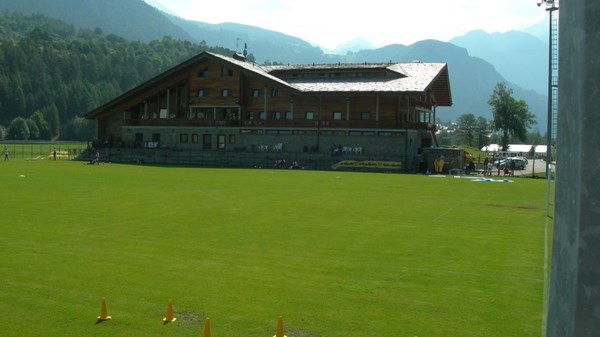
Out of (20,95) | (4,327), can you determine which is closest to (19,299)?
(4,327)

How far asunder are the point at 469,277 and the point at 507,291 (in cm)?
120

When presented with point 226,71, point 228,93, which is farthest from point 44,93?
point 228,93

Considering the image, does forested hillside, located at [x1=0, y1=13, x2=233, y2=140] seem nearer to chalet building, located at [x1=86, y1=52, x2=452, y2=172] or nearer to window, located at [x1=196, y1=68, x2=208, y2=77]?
chalet building, located at [x1=86, y1=52, x2=452, y2=172]

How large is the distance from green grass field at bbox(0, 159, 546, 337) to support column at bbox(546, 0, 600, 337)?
253 inches

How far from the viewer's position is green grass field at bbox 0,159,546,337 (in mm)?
9195

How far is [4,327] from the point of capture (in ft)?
29.0

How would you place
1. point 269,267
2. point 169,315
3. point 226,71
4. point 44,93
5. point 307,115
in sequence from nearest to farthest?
point 169,315 < point 269,267 < point 307,115 < point 226,71 < point 44,93

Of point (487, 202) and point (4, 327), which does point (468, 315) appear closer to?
point (4, 327)

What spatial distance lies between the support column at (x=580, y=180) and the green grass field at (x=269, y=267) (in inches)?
253

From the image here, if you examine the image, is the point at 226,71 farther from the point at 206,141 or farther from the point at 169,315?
the point at 169,315

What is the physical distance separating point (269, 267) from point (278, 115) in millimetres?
59124

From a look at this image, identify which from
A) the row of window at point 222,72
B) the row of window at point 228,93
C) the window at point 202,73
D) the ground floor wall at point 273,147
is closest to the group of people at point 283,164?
the ground floor wall at point 273,147

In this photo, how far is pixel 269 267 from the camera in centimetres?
1315

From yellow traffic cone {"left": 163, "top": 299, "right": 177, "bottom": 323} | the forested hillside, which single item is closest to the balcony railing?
yellow traffic cone {"left": 163, "top": 299, "right": 177, "bottom": 323}
